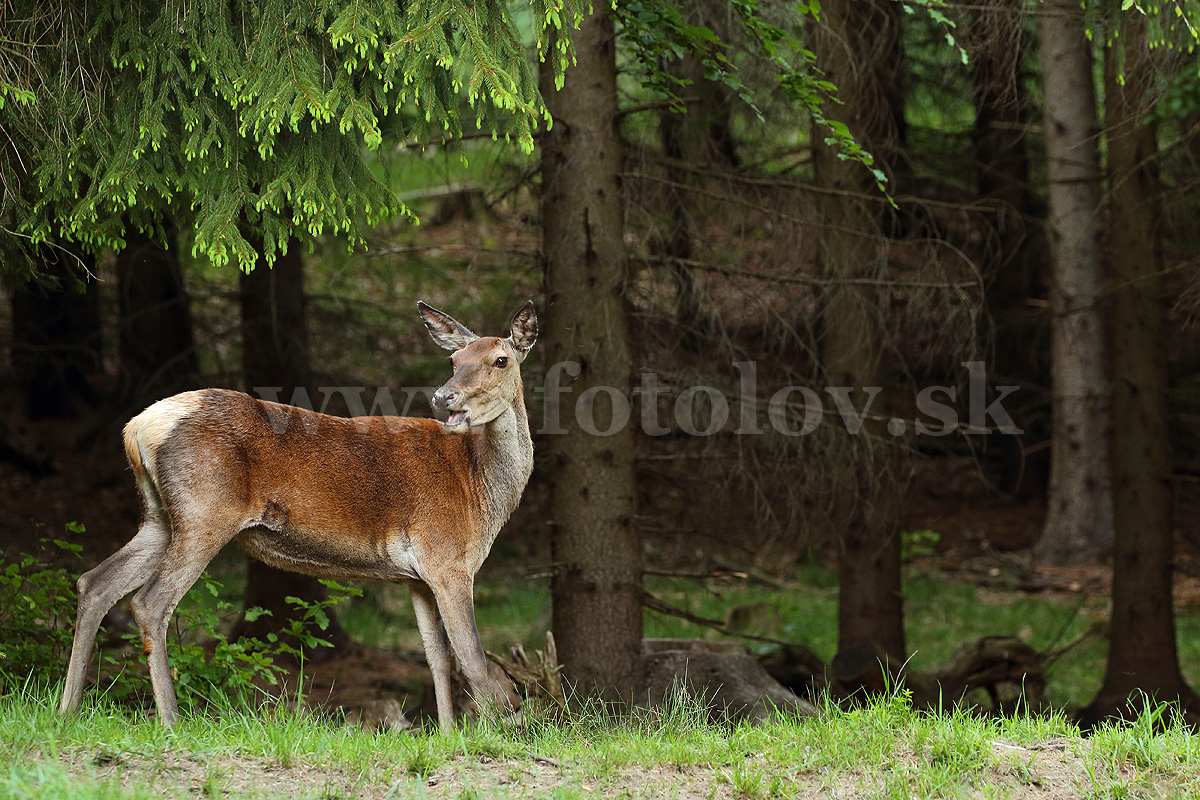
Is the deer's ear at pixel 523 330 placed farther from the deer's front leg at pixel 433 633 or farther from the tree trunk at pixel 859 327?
the tree trunk at pixel 859 327

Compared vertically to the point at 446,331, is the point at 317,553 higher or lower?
lower

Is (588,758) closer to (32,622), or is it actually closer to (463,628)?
(463,628)

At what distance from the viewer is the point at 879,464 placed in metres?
8.39

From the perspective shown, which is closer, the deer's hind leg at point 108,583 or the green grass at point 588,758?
the green grass at point 588,758

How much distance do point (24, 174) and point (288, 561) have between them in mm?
2373

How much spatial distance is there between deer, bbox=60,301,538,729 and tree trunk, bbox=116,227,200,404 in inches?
194

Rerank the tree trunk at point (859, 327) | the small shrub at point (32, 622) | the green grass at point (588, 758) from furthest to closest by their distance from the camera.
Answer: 1. the tree trunk at point (859, 327)
2. the small shrub at point (32, 622)
3. the green grass at point (588, 758)

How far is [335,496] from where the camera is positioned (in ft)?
17.0

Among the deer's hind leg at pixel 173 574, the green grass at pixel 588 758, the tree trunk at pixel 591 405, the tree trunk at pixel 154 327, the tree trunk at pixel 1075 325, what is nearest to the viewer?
the green grass at pixel 588 758

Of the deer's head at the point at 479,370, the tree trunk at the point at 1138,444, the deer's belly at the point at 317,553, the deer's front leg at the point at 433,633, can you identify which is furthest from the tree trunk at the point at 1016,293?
the deer's belly at the point at 317,553

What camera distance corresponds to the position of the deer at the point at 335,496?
15.9 ft

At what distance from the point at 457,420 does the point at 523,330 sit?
64cm

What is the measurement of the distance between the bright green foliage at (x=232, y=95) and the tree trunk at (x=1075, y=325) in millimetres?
8149

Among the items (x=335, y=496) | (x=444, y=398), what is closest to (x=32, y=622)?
(x=335, y=496)
